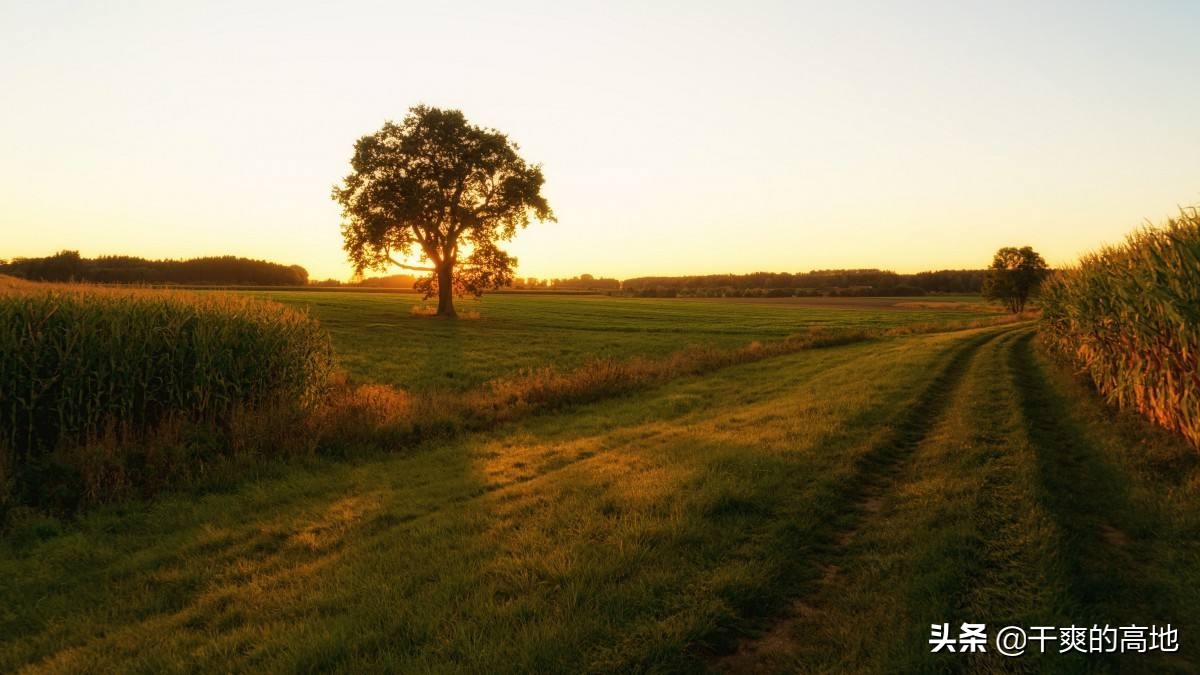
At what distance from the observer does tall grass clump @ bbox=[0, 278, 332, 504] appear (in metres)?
10.8

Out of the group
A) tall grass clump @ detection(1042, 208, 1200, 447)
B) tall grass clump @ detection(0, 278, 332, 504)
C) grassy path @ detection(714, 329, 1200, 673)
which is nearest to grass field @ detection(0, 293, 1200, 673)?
grassy path @ detection(714, 329, 1200, 673)

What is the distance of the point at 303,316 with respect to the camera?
17.2 metres

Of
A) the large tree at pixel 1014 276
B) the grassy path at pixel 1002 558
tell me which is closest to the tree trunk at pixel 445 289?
the grassy path at pixel 1002 558

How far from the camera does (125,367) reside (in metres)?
12.0

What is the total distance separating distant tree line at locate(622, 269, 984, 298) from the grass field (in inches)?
4787

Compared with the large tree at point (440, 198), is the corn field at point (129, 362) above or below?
below

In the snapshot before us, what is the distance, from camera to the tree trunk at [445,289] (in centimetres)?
4719

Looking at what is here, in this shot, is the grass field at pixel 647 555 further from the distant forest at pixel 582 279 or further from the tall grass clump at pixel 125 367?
the distant forest at pixel 582 279

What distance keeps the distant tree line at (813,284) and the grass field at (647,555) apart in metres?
122

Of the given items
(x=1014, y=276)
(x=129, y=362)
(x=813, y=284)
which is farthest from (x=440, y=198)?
(x=813, y=284)

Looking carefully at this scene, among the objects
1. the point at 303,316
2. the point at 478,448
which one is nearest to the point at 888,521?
the point at 478,448

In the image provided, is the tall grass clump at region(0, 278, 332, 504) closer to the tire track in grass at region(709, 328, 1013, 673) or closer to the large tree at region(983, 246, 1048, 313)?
the tire track in grass at region(709, 328, 1013, 673)

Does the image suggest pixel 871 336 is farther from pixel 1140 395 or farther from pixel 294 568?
pixel 294 568

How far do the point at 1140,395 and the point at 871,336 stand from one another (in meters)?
31.2
